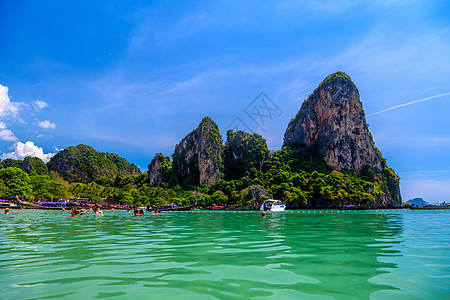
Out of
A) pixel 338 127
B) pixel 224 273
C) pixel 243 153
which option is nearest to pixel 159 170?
pixel 243 153

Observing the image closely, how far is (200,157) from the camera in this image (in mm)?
163250

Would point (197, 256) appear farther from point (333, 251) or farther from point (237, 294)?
point (333, 251)

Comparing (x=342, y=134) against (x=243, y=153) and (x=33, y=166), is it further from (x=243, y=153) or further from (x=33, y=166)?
(x=33, y=166)

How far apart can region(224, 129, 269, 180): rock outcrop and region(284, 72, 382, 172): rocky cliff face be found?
101 feet

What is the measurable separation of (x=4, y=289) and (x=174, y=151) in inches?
7456

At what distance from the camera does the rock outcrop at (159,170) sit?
177m

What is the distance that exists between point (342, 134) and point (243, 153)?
60788 mm

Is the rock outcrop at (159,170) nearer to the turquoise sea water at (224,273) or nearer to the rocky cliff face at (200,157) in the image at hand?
the rocky cliff face at (200,157)

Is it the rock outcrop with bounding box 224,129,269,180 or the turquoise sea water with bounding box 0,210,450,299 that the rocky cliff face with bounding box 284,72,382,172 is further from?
the turquoise sea water with bounding box 0,210,450,299

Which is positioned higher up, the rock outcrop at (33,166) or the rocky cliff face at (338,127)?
the rocky cliff face at (338,127)

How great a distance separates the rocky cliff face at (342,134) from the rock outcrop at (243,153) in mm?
29494

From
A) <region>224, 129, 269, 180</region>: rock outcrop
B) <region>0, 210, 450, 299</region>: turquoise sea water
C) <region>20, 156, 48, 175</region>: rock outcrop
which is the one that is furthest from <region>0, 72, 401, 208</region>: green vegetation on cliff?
<region>0, 210, 450, 299</region>: turquoise sea water

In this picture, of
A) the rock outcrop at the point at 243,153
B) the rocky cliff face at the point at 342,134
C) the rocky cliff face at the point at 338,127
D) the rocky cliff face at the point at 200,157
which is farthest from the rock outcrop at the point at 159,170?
the rocky cliff face at the point at 338,127

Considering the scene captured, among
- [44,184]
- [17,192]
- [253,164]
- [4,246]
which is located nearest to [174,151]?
[253,164]
